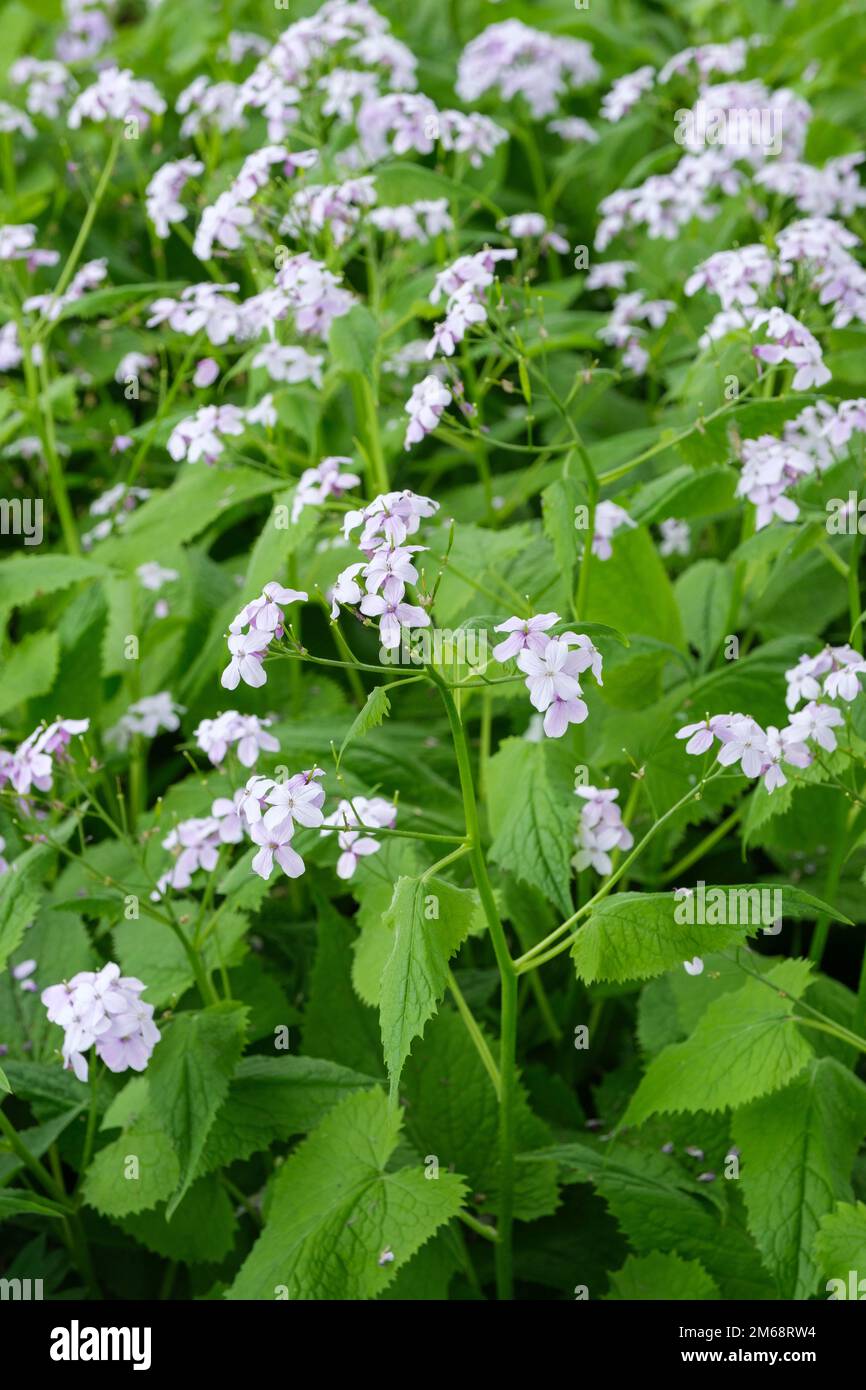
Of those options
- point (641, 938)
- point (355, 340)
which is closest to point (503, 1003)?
point (641, 938)

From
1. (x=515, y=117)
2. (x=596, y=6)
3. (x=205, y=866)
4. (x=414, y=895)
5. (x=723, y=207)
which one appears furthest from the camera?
(x=596, y=6)

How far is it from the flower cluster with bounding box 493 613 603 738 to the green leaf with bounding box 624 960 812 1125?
30.8 inches

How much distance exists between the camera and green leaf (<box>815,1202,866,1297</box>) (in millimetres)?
2252

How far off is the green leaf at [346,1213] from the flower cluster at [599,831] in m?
0.61

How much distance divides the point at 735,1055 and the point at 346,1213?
0.75 meters

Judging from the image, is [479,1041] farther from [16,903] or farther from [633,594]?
[633,594]

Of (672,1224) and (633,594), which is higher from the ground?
(633,594)

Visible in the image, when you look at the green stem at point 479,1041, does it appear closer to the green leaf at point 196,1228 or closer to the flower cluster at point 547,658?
the green leaf at point 196,1228

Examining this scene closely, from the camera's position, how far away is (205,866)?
9.21ft

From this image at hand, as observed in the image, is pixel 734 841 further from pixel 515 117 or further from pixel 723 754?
pixel 515 117

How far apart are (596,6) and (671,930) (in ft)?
19.5

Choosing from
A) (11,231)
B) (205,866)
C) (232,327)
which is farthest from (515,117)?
(205,866)

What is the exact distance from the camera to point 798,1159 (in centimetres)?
243
